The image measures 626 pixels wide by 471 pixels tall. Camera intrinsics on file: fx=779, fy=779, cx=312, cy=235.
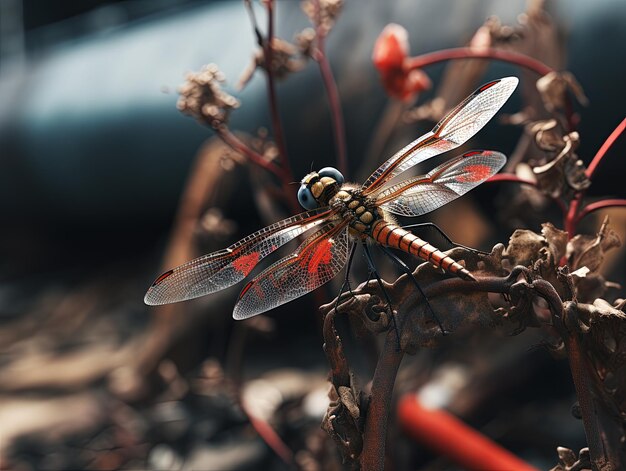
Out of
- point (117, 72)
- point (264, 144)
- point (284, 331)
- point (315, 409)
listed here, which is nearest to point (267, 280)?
point (264, 144)

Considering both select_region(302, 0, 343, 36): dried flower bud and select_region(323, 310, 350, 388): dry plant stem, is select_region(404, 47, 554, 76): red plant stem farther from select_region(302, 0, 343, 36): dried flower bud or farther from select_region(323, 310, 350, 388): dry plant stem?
select_region(323, 310, 350, 388): dry plant stem

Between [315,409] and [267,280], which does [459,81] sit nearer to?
[315,409]

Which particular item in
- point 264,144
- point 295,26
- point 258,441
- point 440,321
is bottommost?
point 258,441

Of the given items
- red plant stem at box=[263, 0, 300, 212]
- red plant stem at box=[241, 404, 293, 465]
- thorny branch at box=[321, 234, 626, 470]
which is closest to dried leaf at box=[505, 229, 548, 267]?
thorny branch at box=[321, 234, 626, 470]

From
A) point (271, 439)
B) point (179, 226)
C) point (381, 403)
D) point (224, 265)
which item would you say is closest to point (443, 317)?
point (381, 403)

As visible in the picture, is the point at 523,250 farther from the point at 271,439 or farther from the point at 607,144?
the point at 271,439

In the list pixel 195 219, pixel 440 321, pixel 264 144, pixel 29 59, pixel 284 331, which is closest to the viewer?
pixel 440 321
